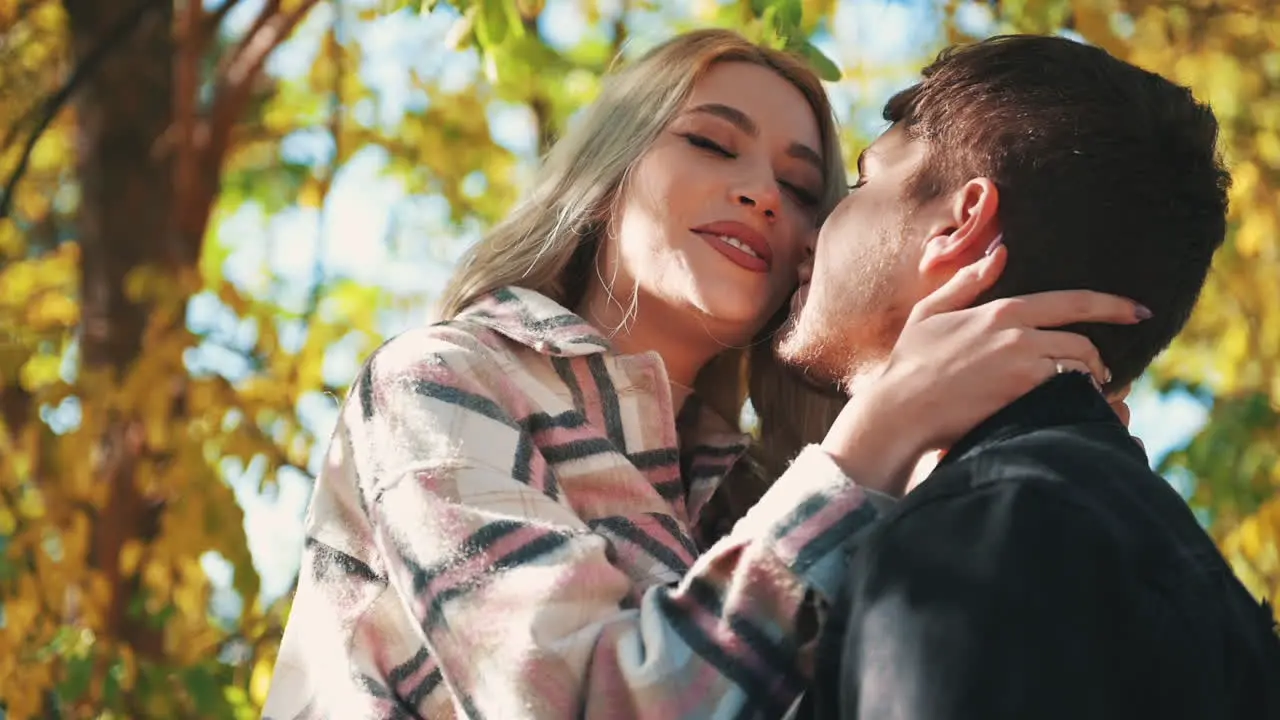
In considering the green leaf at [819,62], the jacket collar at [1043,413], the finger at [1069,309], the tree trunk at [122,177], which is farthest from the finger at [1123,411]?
the tree trunk at [122,177]

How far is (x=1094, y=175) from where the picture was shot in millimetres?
2006

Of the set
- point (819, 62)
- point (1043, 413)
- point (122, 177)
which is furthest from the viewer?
point (122, 177)

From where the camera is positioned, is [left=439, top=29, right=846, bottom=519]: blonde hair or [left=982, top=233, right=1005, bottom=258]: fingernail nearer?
[left=982, top=233, right=1005, bottom=258]: fingernail

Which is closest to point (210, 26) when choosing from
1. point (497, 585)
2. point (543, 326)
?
point (543, 326)

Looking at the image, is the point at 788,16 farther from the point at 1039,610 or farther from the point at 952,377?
the point at 1039,610

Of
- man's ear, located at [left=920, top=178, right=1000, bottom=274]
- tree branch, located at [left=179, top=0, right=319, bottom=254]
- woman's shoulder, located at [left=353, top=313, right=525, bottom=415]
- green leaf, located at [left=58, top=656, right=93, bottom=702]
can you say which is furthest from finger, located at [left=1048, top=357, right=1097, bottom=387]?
tree branch, located at [left=179, top=0, right=319, bottom=254]

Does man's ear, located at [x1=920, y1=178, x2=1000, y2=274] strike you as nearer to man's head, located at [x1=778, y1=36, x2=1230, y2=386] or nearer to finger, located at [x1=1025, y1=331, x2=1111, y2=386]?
man's head, located at [x1=778, y1=36, x2=1230, y2=386]

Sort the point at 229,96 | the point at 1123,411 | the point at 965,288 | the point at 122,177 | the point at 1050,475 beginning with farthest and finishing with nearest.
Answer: the point at 122,177
the point at 229,96
the point at 1123,411
the point at 965,288
the point at 1050,475

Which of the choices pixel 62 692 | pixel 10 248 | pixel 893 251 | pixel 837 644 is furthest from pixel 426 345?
pixel 10 248

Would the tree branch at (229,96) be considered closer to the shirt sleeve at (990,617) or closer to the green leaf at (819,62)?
the green leaf at (819,62)

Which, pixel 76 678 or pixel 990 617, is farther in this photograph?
pixel 76 678

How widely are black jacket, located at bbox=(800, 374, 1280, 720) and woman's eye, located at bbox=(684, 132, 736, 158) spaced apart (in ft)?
3.36

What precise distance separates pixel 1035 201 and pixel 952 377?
0.98 feet

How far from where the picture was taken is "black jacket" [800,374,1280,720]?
4.84 ft
